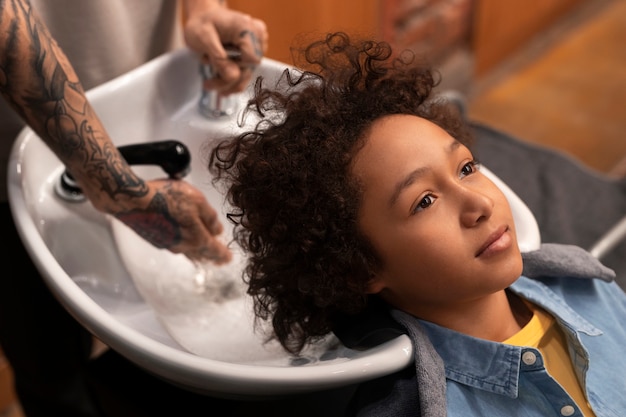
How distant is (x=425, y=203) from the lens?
0.79 m

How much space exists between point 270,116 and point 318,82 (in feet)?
0.23

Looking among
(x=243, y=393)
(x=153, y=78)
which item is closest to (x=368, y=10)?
(x=153, y=78)

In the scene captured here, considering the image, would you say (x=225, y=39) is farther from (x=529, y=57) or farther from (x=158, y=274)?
(x=529, y=57)

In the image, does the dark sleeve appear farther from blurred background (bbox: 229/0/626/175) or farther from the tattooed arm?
blurred background (bbox: 229/0/626/175)

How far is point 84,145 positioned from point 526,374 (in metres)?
0.55

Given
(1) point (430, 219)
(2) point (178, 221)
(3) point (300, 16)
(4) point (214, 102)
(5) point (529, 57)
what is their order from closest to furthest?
(1) point (430, 219)
(2) point (178, 221)
(4) point (214, 102)
(3) point (300, 16)
(5) point (529, 57)

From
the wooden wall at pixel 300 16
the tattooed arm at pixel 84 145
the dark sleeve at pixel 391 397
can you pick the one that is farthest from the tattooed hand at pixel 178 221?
the wooden wall at pixel 300 16

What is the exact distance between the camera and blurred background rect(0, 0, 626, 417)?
2.31m

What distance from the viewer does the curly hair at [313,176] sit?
815mm

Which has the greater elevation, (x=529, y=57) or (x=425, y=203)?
(x=425, y=203)

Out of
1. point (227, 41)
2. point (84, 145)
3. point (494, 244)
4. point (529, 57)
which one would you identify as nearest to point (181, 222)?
point (84, 145)

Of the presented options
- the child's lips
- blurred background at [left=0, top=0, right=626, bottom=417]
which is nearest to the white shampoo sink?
the child's lips

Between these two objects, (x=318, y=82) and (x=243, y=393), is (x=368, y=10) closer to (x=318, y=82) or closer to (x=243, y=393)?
(x=318, y=82)

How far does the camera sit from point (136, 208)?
3.01ft
